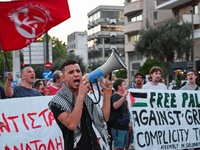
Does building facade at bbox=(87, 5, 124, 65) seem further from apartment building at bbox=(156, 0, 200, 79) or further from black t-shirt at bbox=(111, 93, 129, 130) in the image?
black t-shirt at bbox=(111, 93, 129, 130)

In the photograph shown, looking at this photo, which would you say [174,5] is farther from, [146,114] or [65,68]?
[65,68]

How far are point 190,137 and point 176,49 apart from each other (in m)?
23.9

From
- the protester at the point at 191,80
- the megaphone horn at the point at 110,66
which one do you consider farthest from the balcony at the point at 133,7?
the megaphone horn at the point at 110,66

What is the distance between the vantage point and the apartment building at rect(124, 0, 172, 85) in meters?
40.9

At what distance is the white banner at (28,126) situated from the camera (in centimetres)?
546

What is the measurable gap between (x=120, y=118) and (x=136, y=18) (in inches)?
1508

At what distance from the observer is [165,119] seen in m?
6.59

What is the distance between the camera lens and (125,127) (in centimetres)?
605

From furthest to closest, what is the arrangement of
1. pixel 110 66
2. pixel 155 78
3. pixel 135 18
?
pixel 135 18 → pixel 155 78 → pixel 110 66

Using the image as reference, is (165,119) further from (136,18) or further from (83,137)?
(136,18)

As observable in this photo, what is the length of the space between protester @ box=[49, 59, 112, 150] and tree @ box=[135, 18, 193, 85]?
27026 millimetres

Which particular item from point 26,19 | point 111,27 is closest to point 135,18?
point 111,27

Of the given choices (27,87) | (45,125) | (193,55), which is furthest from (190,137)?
(193,55)

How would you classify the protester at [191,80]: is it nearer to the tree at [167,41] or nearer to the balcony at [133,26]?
the tree at [167,41]
